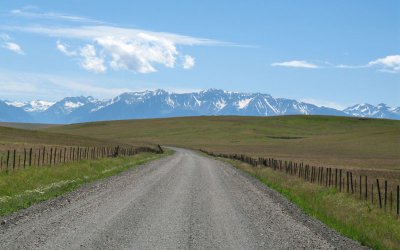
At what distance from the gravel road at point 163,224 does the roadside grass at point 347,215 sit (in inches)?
23.6

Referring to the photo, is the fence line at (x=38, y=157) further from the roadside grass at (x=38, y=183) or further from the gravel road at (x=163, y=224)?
the gravel road at (x=163, y=224)

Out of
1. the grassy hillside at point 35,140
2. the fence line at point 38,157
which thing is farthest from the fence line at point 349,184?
the grassy hillside at point 35,140

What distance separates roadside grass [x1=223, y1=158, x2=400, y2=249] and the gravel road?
599 mm

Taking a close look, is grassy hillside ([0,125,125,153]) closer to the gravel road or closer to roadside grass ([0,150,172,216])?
roadside grass ([0,150,172,216])

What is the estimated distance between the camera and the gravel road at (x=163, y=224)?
12.5m

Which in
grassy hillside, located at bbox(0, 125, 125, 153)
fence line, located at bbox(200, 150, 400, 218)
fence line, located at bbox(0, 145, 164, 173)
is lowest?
fence line, located at bbox(200, 150, 400, 218)

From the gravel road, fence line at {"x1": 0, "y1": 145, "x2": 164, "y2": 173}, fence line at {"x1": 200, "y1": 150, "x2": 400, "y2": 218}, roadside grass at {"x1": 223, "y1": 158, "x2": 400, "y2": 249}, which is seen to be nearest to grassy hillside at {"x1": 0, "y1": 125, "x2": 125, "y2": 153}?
fence line at {"x1": 0, "y1": 145, "x2": 164, "y2": 173}

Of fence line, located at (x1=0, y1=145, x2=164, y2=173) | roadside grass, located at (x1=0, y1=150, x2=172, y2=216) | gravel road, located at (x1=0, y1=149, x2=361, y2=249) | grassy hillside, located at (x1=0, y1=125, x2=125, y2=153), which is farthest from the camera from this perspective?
grassy hillside, located at (x1=0, y1=125, x2=125, y2=153)

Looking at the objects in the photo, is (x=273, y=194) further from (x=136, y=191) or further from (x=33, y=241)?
(x=33, y=241)

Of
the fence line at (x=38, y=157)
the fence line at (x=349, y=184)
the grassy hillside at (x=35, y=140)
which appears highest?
the grassy hillside at (x=35, y=140)

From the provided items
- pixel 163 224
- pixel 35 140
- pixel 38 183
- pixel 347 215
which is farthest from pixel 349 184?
pixel 35 140

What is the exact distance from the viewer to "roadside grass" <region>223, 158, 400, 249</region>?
14937mm

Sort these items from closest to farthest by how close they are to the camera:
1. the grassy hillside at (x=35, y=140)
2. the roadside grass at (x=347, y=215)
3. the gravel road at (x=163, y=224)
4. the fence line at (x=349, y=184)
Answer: the gravel road at (x=163, y=224), the roadside grass at (x=347, y=215), the fence line at (x=349, y=184), the grassy hillside at (x=35, y=140)

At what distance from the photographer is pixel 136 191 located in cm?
2453
